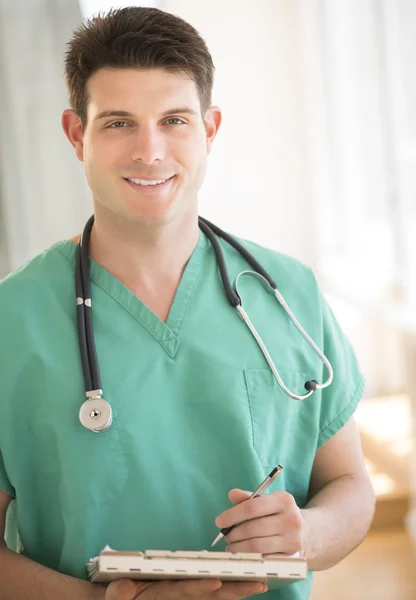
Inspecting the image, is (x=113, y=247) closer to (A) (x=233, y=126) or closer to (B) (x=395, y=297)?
(B) (x=395, y=297)

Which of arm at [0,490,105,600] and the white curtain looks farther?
the white curtain

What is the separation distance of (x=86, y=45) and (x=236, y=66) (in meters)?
3.34

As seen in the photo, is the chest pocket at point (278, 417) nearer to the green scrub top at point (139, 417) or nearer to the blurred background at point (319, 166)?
the green scrub top at point (139, 417)

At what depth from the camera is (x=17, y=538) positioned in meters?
1.36

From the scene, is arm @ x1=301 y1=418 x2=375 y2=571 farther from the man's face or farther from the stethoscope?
the man's face

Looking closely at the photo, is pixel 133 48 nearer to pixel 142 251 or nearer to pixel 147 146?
pixel 147 146

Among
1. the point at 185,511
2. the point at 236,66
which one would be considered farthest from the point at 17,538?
the point at 236,66

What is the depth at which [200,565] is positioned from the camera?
1001 mm

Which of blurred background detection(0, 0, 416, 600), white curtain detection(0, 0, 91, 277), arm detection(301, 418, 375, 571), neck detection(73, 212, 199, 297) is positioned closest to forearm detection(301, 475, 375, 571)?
arm detection(301, 418, 375, 571)

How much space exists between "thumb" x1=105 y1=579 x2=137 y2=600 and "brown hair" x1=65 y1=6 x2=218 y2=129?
2.35ft

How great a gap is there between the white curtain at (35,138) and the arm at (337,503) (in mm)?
1895

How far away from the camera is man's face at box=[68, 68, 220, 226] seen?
1.26 metres

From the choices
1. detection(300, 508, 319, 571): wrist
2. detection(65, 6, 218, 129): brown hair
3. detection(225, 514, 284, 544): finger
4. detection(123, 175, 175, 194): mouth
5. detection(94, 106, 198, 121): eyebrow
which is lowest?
detection(300, 508, 319, 571): wrist

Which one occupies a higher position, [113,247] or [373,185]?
[113,247]
